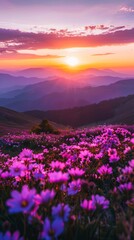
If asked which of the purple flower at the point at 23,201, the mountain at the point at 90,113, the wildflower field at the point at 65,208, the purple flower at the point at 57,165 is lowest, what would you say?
the wildflower field at the point at 65,208

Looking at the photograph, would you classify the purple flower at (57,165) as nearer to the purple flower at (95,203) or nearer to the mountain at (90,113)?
the purple flower at (95,203)

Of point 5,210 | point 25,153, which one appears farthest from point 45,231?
point 25,153

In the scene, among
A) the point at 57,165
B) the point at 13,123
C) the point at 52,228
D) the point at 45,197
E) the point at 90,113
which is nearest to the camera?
the point at 52,228

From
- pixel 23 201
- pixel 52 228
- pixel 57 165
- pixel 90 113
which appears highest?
pixel 90 113

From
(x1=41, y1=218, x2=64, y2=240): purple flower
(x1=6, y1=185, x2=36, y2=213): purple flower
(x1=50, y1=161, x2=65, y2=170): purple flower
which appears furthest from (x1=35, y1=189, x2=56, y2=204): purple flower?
(x1=50, y1=161, x2=65, y2=170): purple flower

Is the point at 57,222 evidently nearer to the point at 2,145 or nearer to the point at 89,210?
the point at 89,210

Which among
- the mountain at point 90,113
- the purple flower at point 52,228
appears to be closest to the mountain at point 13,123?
the mountain at point 90,113

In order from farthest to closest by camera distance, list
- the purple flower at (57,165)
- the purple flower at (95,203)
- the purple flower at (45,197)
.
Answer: the purple flower at (57,165), the purple flower at (95,203), the purple flower at (45,197)

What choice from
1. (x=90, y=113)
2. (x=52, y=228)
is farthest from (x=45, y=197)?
(x=90, y=113)

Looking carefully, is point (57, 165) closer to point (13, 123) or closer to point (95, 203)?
point (95, 203)

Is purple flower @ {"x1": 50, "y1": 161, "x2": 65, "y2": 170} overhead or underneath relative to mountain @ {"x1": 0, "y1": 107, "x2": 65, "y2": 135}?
underneath

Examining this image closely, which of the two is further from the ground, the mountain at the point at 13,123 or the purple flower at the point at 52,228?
the mountain at the point at 13,123

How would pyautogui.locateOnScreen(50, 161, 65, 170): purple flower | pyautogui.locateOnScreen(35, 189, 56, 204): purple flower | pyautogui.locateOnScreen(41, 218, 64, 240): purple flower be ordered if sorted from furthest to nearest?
pyautogui.locateOnScreen(50, 161, 65, 170): purple flower, pyautogui.locateOnScreen(35, 189, 56, 204): purple flower, pyautogui.locateOnScreen(41, 218, 64, 240): purple flower

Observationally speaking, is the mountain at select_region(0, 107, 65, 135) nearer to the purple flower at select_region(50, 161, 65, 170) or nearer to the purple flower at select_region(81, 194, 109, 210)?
the purple flower at select_region(50, 161, 65, 170)
